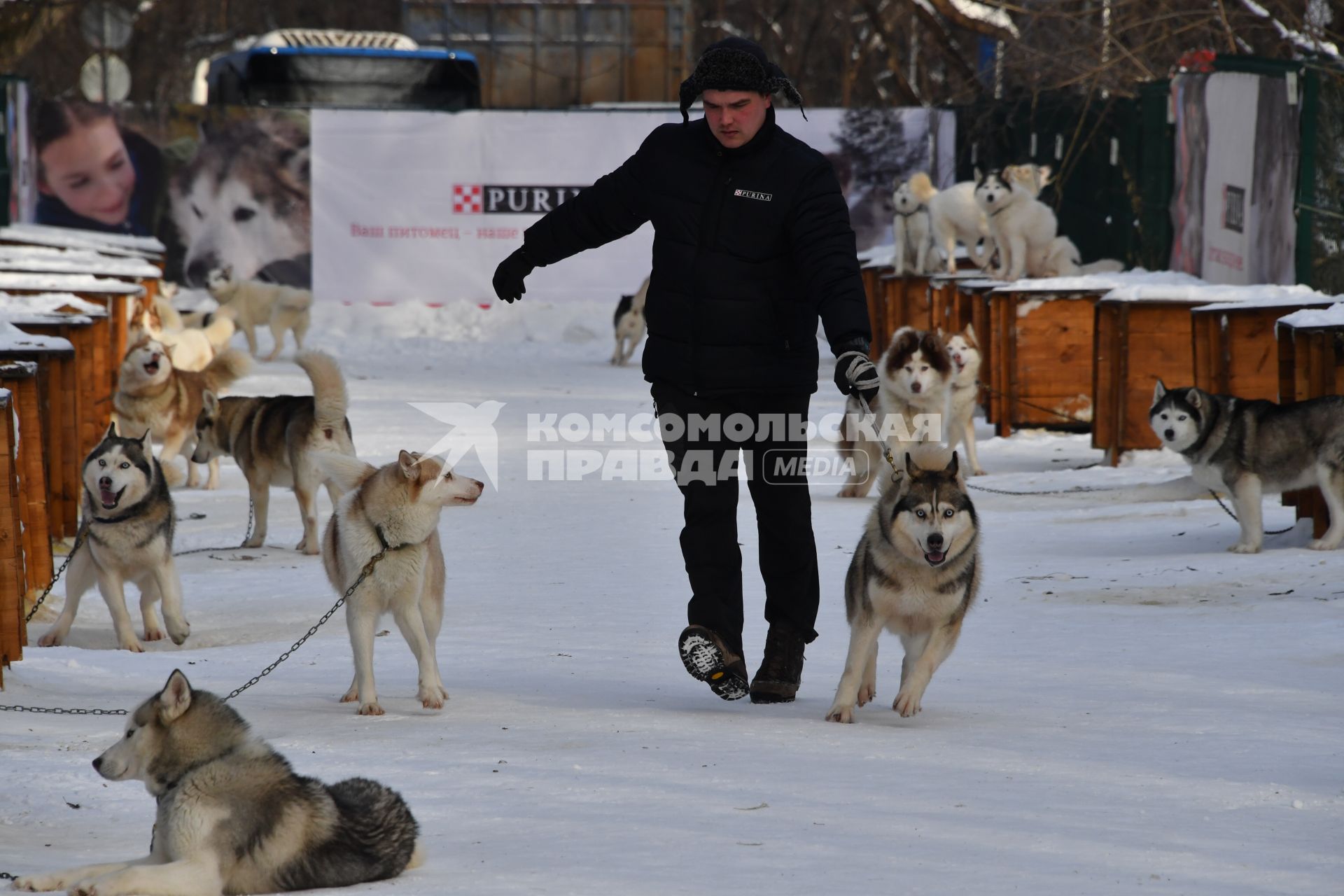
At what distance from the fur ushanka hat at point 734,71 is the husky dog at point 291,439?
347 centimetres

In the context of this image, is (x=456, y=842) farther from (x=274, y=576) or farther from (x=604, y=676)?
(x=274, y=576)

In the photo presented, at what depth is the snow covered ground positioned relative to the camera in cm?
327

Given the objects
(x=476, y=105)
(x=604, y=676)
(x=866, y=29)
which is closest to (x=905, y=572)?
Result: (x=604, y=676)

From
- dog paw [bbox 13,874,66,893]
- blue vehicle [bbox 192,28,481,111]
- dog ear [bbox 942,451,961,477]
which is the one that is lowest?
dog paw [bbox 13,874,66,893]

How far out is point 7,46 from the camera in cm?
2256

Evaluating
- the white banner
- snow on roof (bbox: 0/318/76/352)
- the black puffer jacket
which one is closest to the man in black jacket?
the black puffer jacket

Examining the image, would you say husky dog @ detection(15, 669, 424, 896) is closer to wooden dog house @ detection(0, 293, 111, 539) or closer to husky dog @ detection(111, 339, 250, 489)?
wooden dog house @ detection(0, 293, 111, 539)

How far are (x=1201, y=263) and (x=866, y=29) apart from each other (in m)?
25.6

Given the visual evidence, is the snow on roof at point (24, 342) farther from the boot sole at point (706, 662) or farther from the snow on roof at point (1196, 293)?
the snow on roof at point (1196, 293)

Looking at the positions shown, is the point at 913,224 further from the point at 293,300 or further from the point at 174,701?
the point at 174,701

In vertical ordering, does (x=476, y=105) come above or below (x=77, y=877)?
above

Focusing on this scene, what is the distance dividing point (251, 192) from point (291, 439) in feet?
40.4

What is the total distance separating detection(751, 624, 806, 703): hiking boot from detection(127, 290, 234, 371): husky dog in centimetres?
802

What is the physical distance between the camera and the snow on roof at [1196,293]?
9.49 m
